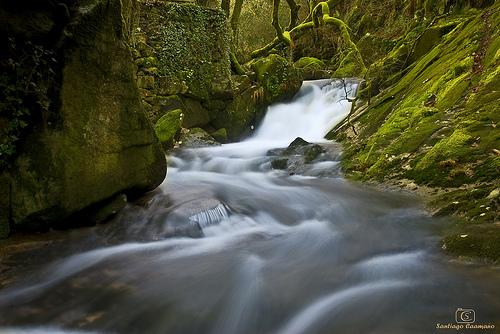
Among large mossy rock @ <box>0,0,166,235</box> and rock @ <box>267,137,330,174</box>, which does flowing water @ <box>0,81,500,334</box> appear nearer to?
large mossy rock @ <box>0,0,166,235</box>

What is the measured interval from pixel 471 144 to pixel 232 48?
30.0ft

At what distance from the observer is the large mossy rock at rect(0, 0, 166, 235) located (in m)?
4.43

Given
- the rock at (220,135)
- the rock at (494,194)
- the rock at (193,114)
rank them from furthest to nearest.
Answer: the rock at (220,135), the rock at (193,114), the rock at (494,194)

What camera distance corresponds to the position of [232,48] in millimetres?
13062

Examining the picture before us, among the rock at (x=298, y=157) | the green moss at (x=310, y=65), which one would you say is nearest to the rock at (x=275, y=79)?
the green moss at (x=310, y=65)

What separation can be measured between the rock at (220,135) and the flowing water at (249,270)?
5.36 m

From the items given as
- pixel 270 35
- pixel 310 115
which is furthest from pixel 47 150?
pixel 270 35

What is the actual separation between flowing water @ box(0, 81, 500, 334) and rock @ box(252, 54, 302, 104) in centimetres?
713

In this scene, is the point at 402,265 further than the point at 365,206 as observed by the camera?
No

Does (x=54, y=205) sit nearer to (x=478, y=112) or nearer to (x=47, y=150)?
(x=47, y=150)

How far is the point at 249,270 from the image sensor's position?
3.93m

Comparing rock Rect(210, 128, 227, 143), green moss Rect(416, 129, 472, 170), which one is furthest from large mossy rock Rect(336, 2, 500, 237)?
rock Rect(210, 128, 227, 143)

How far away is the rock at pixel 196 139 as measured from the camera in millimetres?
10365

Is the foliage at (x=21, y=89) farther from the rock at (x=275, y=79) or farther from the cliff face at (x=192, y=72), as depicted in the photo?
the rock at (x=275, y=79)
